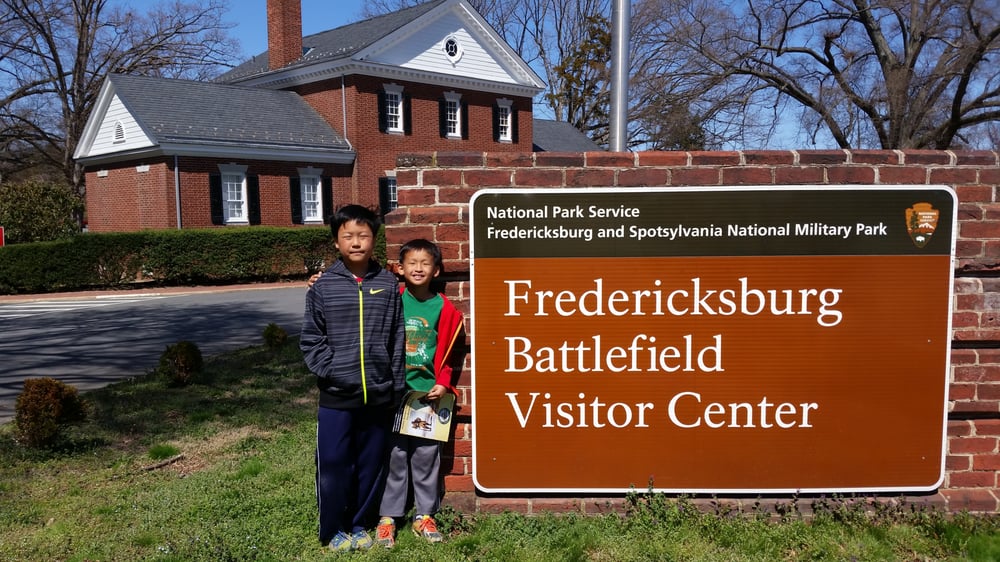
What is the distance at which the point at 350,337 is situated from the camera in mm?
3254

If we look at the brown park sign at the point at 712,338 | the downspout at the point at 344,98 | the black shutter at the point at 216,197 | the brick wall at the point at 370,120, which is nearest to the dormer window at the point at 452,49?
the brick wall at the point at 370,120

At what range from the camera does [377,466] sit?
3.43 m

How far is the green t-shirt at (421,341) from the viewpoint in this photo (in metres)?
3.42

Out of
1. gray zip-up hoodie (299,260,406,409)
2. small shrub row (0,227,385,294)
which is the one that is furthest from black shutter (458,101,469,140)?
gray zip-up hoodie (299,260,406,409)

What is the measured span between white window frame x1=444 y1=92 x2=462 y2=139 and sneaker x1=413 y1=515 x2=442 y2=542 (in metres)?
26.3

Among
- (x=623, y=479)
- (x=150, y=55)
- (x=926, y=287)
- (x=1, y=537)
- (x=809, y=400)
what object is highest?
(x=150, y=55)

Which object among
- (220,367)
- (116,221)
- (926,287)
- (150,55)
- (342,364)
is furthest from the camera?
(150,55)

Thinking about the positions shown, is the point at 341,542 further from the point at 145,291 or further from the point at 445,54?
the point at 445,54

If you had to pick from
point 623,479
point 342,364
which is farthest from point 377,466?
point 623,479

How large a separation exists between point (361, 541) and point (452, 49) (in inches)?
1087

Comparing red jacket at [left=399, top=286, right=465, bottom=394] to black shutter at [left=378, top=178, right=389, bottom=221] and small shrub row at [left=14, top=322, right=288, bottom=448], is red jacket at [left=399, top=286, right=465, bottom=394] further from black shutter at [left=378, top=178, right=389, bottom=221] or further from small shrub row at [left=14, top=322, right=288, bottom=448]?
black shutter at [left=378, top=178, right=389, bottom=221]

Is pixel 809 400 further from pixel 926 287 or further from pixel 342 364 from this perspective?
pixel 342 364

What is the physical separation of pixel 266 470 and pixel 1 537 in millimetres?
1352

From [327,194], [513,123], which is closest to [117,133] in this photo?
[327,194]
